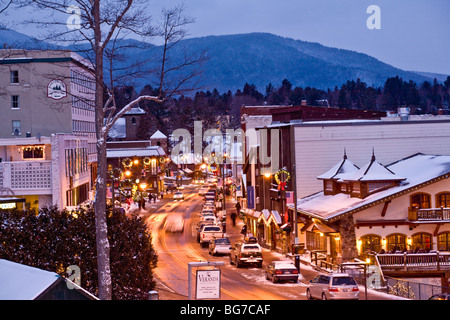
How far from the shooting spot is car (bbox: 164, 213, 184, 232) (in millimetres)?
68500

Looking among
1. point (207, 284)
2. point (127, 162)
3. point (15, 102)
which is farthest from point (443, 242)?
point (127, 162)

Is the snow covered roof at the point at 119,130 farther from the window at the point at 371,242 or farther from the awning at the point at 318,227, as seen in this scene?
the window at the point at 371,242

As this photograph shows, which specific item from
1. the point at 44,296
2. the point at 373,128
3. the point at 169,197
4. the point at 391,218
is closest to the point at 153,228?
the point at 373,128

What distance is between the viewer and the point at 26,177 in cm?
4156

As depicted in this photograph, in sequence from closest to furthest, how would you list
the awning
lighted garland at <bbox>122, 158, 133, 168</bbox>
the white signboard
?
the white signboard
the awning
lighted garland at <bbox>122, 158, 133, 168</bbox>

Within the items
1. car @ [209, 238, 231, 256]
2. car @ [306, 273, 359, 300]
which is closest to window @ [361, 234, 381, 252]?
car @ [209, 238, 231, 256]

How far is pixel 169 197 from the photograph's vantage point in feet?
372

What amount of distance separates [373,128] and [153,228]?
26.1 metres

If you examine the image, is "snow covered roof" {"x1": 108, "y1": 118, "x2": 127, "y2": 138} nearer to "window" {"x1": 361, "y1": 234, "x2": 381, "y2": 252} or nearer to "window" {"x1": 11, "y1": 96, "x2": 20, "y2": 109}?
"window" {"x1": 11, "y1": 96, "x2": 20, "y2": 109}

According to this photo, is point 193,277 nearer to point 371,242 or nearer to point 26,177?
point 26,177

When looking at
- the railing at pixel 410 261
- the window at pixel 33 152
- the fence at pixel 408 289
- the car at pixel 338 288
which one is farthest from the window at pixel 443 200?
the window at pixel 33 152

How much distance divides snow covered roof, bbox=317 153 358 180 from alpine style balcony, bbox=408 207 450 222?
675 centimetres

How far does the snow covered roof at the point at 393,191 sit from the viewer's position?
4300cm

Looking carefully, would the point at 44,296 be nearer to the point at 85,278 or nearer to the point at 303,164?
the point at 85,278
